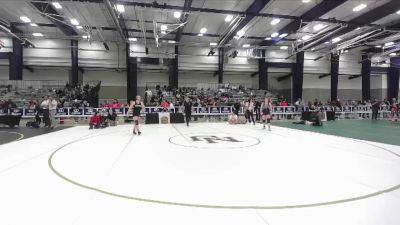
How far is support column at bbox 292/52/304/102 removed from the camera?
99.0 feet

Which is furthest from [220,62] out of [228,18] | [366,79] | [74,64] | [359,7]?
[366,79]

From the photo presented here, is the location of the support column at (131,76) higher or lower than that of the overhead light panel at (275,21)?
lower

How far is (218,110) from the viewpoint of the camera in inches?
817

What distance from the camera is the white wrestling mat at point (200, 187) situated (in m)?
2.88

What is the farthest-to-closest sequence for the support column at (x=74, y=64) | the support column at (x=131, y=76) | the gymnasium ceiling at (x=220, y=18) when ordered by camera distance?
the support column at (x=131, y=76) → the support column at (x=74, y=64) → the gymnasium ceiling at (x=220, y=18)

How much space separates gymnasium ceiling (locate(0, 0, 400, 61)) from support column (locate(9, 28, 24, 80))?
2.17 metres

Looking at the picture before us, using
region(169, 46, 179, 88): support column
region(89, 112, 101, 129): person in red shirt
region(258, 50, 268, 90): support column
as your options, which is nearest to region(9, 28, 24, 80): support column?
region(169, 46, 179, 88): support column

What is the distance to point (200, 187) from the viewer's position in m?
3.88

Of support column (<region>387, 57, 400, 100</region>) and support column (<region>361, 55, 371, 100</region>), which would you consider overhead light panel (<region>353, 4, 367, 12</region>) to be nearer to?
support column (<region>361, 55, 371, 100</region>)

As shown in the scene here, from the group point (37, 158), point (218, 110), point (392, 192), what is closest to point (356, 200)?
point (392, 192)

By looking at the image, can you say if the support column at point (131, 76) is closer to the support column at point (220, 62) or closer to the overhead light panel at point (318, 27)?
the support column at point (220, 62)

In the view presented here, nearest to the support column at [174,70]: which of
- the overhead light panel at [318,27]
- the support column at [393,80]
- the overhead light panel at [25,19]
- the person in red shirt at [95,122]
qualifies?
the overhead light panel at [25,19]

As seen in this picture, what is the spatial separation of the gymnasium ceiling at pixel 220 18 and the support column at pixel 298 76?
3.21 metres

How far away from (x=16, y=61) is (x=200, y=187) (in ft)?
95.6
